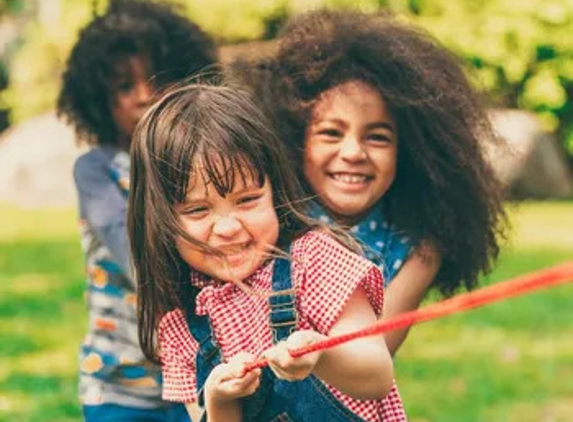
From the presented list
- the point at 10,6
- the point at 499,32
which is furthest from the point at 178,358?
the point at 10,6

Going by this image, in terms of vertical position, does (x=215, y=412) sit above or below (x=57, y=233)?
above

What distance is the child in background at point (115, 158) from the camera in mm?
3477

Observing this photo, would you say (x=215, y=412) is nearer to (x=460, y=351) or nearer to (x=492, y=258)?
(x=492, y=258)

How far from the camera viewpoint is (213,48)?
4.06m

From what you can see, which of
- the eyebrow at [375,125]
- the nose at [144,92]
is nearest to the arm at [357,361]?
the eyebrow at [375,125]

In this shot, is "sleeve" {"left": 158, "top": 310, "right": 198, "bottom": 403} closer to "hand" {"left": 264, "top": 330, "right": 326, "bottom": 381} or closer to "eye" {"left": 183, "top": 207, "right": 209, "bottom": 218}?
"eye" {"left": 183, "top": 207, "right": 209, "bottom": 218}

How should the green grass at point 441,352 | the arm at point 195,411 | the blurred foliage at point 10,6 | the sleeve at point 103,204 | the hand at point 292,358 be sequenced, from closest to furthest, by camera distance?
the hand at point 292,358
the arm at point 195,411
the sleeve at point 103,204
the green grass at point 441,352
the blurred foliage at point 10,6

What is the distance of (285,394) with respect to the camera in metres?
2.33

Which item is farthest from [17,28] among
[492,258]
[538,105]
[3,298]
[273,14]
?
[492,258]

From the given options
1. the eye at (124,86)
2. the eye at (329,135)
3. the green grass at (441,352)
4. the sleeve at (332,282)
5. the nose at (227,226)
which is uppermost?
the eye at (124,86)

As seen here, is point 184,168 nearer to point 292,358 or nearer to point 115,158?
point 292,358

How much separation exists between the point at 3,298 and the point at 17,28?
1001 centimetres

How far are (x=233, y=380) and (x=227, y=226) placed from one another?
30 cm

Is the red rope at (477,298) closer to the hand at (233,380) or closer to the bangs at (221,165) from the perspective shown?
the hand at (233,380)
